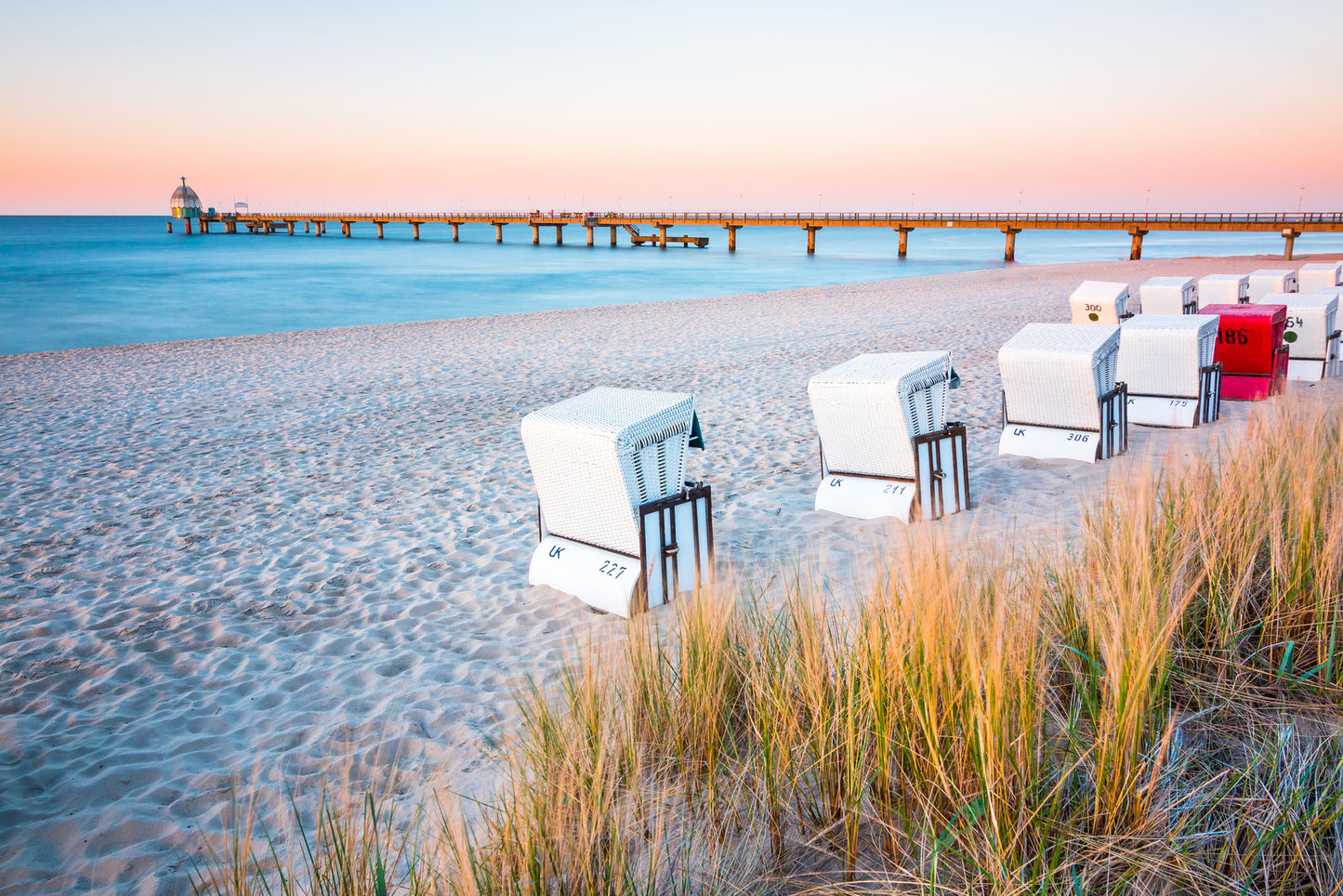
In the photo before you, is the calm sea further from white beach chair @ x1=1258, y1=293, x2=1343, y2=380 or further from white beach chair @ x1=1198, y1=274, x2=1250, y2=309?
white beach chair @ x1=1258, y1=293, x2=1343, y2=380

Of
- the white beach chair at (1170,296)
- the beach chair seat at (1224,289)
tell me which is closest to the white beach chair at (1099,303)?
the white beach chair at (1170,296)

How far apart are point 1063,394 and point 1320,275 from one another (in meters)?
8.70

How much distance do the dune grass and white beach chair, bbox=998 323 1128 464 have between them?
248cm

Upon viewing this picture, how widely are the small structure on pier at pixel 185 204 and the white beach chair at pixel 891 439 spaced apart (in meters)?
101

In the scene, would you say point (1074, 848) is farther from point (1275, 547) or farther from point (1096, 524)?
point (1096, 524)

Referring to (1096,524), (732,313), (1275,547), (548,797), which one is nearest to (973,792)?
A: (548,797)

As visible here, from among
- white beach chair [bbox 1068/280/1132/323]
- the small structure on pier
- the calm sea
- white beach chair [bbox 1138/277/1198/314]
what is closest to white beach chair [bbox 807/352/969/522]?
white beach chair [bbox 1068/280/1132/323]

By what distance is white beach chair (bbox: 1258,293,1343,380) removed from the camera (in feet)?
24.9

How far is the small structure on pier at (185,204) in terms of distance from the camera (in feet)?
292

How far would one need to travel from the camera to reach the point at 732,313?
16.9 metres

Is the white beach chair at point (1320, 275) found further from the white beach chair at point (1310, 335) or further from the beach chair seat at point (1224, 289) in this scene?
the white beach chair at point (1310, 335)

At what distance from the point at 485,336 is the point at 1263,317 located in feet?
35.0

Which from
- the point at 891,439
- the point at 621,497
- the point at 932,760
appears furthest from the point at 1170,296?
the point at 932,760

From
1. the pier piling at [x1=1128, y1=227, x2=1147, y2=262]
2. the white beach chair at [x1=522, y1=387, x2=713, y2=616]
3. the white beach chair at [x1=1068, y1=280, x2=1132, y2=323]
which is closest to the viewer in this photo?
the white beach chair at [x1=522, y1=387, x2=713, y2=616]
